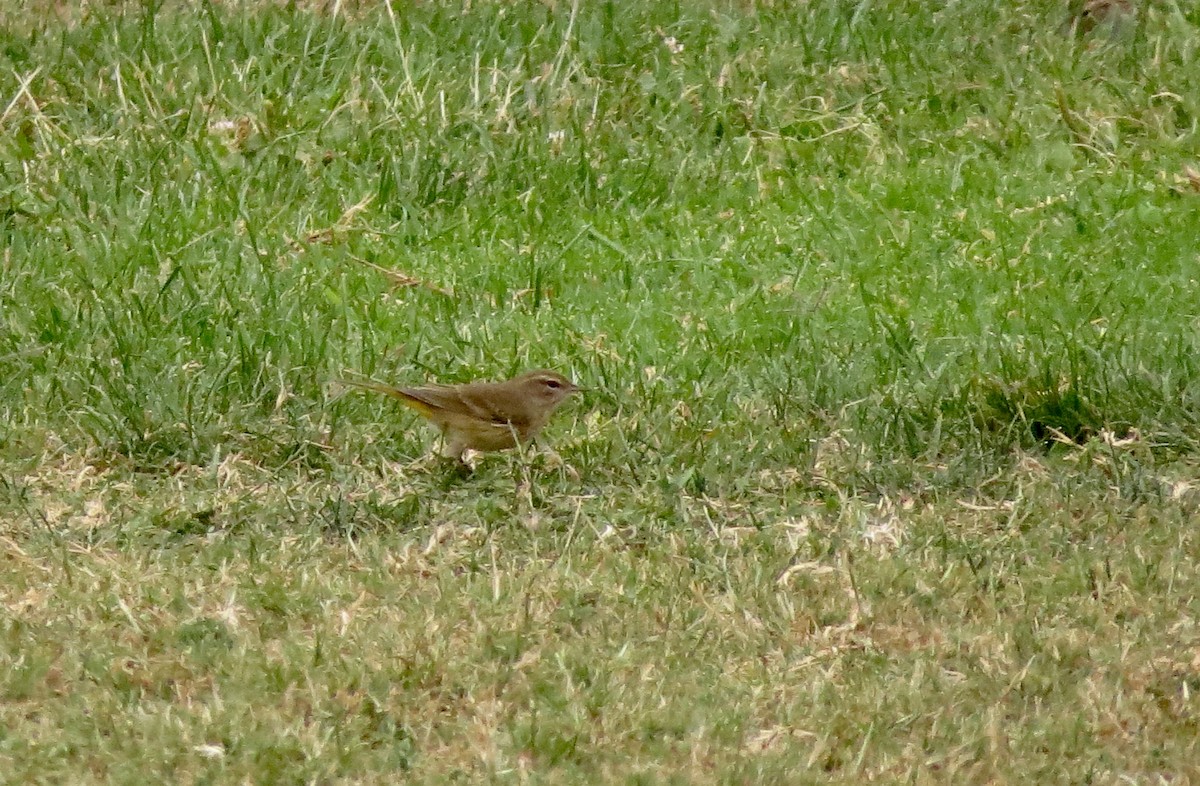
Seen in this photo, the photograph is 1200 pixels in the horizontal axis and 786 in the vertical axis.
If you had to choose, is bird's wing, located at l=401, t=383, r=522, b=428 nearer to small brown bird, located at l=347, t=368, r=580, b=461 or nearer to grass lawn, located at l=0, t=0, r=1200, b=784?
small brown bird, located at l=347, t=368, r=580, b=461

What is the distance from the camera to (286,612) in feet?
18.0

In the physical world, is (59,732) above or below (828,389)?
above

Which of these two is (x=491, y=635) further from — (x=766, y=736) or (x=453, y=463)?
(x=453, y=463)

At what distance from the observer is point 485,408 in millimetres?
6473

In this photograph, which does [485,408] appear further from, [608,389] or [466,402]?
[608,389]

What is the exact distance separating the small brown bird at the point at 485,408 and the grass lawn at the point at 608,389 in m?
0.14

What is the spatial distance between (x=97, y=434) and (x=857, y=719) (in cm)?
299

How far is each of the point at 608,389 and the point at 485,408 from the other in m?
0.72

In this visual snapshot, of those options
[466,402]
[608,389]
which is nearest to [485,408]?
[466,402]

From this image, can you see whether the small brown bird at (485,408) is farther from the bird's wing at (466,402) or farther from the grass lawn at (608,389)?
the grass lawn at (608,389)

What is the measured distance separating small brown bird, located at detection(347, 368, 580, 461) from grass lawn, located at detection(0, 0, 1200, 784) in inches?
5.3

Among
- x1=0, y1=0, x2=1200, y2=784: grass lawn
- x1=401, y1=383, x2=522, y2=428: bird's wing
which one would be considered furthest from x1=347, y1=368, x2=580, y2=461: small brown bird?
x1=0, y1=0, x2=1200, y2=784: grass lawn

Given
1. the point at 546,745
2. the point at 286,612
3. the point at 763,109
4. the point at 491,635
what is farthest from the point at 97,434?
the point at 763,109

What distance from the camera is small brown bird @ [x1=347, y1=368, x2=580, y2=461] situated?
255 inches
